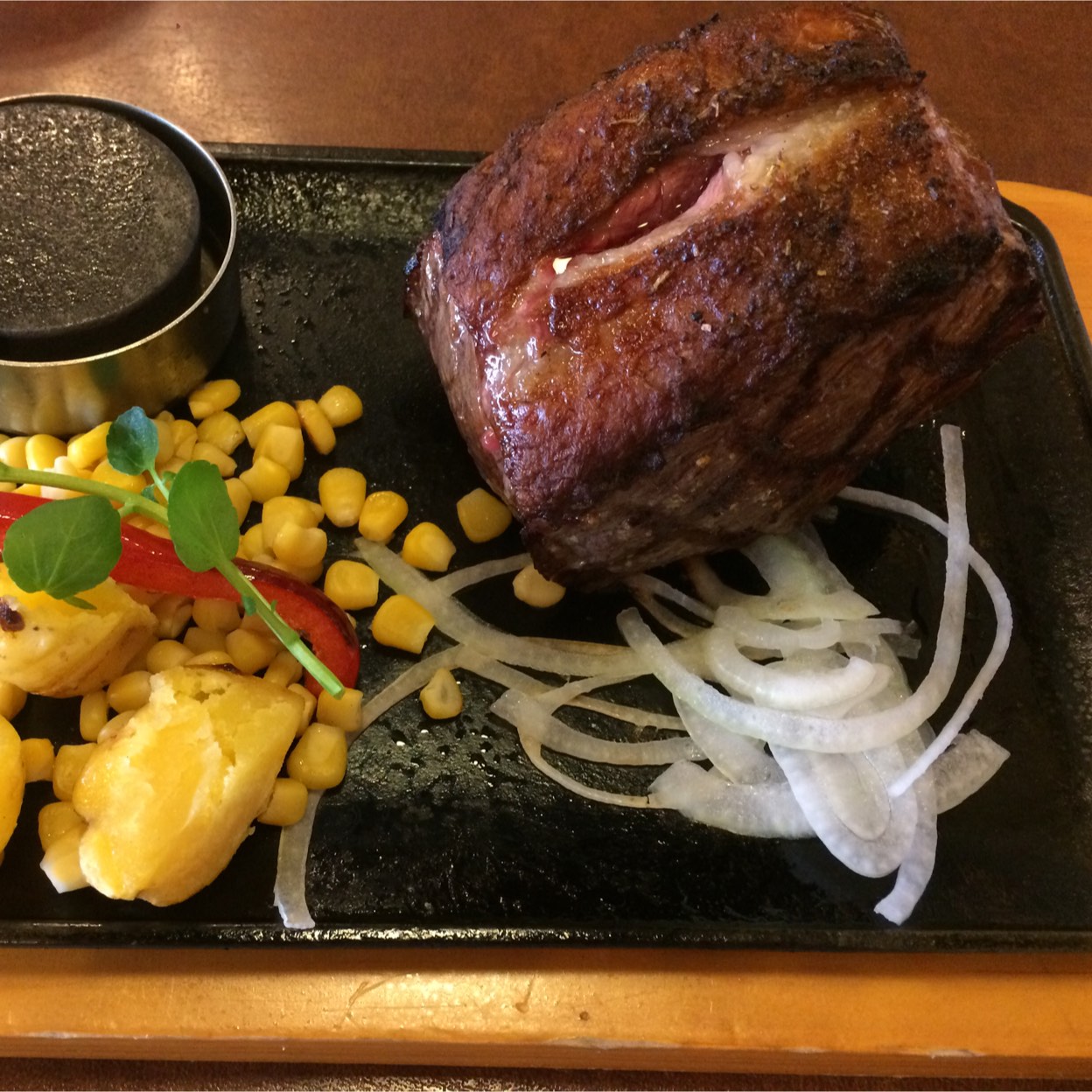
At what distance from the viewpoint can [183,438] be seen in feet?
8.87

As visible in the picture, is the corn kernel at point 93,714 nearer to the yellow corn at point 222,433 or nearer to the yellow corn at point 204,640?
the yellow corn at point 204,640

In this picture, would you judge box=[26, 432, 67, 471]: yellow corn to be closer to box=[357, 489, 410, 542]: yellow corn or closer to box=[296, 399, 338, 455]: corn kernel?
box=[296, 399, 338, 455]: corn kernel

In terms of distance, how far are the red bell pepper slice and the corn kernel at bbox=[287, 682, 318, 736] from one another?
3 cm

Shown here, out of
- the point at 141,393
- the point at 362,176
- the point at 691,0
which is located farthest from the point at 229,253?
the point at 691,0

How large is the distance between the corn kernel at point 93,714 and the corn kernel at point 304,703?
43 cm

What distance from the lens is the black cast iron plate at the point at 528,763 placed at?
216 centimetres

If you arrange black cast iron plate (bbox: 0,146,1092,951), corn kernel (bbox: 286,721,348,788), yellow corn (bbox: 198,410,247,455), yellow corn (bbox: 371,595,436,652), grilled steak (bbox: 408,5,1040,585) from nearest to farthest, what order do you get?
grilled steak (bbox: 408,5,1040,585) < black cast iron plate (bbox: 0,146,1092,951) < corn kernel (bbox: 286,721,348,788) < yellow corn (bbox: 371,595,436,652) < yellow corn (bbox: 198,410,247,455)

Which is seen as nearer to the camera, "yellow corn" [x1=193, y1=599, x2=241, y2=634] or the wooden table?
the wooden table

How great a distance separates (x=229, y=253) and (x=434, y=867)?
5.47ft

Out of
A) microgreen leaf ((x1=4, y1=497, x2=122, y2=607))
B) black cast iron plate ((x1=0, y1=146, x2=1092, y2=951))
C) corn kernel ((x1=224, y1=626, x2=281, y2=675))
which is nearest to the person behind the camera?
microgreen leaf ((x1=4, y1=497, x2=122, y2=607))

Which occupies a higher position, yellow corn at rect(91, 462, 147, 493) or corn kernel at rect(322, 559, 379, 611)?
corn kernel at rect(322, 559, 379, 611)

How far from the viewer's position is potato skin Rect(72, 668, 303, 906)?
1.93 m

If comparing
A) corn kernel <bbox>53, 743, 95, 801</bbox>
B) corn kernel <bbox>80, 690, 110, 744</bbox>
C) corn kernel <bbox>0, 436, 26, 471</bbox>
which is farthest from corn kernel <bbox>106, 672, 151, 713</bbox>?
corn kernel <bbox>0, 436, 26, 471</bbox>

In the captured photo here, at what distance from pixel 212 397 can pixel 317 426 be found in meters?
0.32
